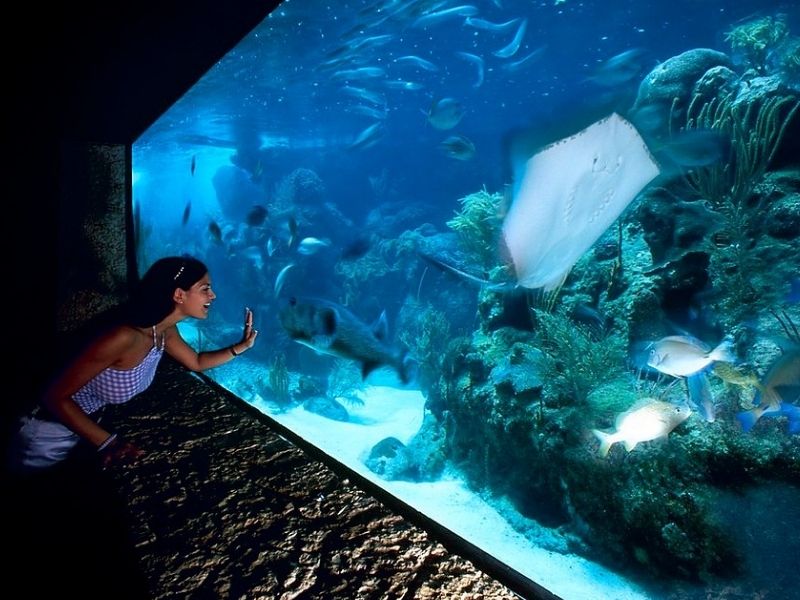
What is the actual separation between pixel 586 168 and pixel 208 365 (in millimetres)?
3396

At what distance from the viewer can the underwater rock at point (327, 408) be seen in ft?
31.9

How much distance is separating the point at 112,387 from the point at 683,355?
443 centimetres

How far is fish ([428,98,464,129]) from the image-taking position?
10.1 meters

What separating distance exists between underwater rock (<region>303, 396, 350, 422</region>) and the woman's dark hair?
314 inches

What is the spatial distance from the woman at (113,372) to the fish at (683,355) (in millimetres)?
3862

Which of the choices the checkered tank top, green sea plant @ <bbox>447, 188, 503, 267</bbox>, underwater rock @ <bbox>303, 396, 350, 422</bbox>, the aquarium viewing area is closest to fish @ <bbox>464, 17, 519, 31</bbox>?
the aquarium viewing area

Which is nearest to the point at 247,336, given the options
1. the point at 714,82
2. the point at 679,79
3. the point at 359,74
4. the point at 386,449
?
the point at 386,449

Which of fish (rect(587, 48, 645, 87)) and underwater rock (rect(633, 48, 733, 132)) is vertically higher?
fish (rect(587, 48, 645, 87))

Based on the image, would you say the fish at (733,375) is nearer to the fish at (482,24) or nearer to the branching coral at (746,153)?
the branching coral at (746,153)

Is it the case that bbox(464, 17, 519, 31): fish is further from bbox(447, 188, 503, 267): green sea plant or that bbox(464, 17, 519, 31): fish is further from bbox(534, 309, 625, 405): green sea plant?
bbox(534, 309, 625, 405): green sea plant

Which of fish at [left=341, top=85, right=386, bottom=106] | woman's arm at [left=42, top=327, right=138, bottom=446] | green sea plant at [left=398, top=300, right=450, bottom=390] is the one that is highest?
fish at [left=341, top=85, right=386, bottom=106]

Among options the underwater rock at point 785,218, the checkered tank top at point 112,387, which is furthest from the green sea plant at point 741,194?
the checkered tank top at point 112,387

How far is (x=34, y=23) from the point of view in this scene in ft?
5.85

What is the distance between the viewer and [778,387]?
128 inches
